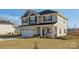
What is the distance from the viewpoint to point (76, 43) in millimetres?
2418

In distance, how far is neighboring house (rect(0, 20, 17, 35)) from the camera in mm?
2443

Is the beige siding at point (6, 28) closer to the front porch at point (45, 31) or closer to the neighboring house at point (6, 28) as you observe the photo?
the neighboring house at point (6, 28)

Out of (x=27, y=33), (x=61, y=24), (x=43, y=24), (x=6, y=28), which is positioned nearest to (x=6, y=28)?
(x=6, y=28)

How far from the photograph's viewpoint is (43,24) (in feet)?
8.12

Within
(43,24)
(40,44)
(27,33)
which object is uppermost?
(43,24)

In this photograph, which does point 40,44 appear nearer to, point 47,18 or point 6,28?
point 47,18

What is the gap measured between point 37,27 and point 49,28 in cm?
15

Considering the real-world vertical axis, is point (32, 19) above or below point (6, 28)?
above

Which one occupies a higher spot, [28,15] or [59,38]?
[28,15]

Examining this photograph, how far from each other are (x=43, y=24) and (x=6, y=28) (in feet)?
1.53

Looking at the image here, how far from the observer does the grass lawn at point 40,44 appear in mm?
2414

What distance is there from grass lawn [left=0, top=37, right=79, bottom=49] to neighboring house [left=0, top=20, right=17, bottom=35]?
117 millimetres
